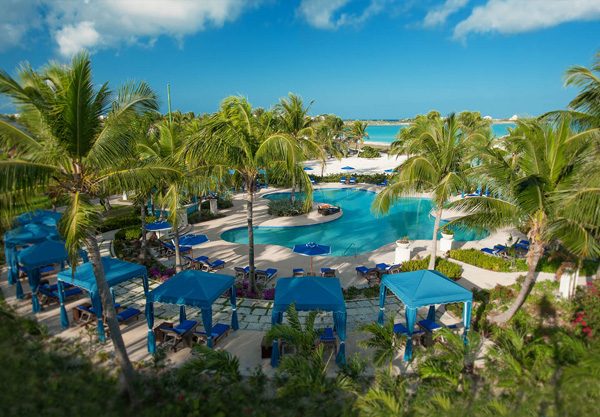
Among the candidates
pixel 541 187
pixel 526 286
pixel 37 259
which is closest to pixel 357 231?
pixel 526 286

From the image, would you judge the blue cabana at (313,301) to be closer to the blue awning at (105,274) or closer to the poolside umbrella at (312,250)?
the poolside umbrella at (312,250)

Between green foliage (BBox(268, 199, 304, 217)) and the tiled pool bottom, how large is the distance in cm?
1241

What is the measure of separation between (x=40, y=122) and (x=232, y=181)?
5.94m

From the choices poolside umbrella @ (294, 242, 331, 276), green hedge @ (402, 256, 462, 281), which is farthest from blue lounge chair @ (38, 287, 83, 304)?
green hedge @ (402, 256, 462, 281)

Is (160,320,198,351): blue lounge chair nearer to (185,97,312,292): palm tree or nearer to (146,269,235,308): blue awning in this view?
(146,269,235,308): blue awning

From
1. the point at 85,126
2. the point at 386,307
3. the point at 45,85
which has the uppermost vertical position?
the point at 45,85

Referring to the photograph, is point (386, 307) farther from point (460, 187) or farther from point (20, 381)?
point (20, 381)

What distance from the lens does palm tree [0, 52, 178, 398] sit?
5844 millimetres

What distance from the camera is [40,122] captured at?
6.70 m

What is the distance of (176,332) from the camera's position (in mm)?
8570

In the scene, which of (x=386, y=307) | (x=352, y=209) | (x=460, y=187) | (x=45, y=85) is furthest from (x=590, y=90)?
(x=352, y=209)

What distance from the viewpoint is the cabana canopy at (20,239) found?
11.8 m

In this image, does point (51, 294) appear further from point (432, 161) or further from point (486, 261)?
point (486, 261)

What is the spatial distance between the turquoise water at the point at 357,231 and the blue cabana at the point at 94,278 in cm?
955
